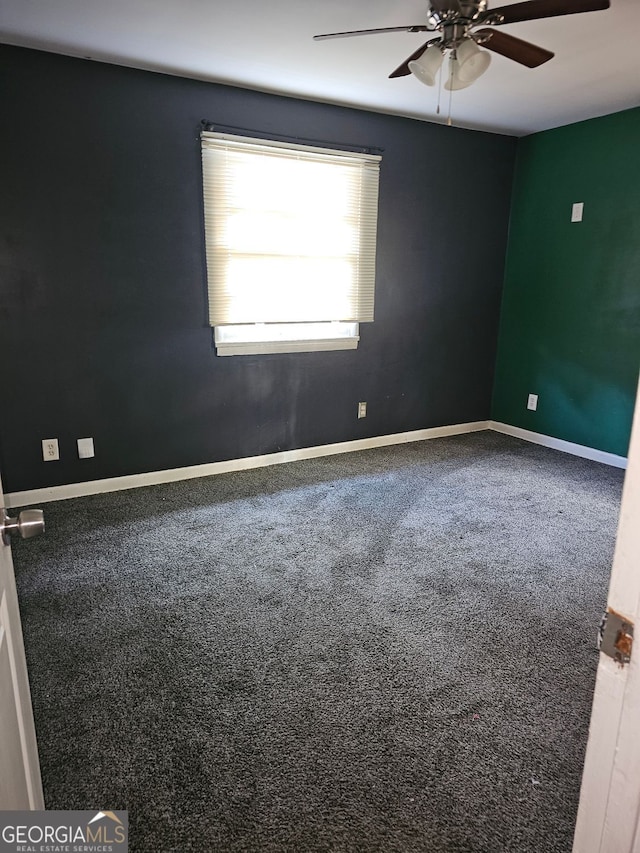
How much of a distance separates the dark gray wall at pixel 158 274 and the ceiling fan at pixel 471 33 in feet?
4.71

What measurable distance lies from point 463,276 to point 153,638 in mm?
3765

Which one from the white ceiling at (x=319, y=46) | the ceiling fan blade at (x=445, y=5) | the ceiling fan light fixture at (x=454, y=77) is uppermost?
the white ceiling at (x=319, y=46)

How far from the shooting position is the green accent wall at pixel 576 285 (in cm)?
389

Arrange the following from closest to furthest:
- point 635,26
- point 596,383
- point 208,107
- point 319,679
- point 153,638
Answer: point 319,679, point 153,638, point 635,26, point 208,107, point 596,383

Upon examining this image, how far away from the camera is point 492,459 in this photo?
423 centimetres

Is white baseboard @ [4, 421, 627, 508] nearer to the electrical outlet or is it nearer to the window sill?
the electrical outlet

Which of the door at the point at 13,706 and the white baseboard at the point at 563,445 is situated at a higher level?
the door at the point at 13,706

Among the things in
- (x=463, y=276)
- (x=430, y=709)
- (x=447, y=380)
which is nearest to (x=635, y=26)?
(x=463, y=276)

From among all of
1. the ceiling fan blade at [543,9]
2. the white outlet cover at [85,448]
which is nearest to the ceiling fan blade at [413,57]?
the ceiling fan blade at [543,9]

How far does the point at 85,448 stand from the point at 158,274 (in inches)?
46.2

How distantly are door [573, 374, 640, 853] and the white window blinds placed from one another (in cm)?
323

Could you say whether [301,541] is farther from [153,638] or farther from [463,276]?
[463,276]

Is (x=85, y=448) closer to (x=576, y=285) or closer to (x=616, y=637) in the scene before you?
(x=616, y=637)

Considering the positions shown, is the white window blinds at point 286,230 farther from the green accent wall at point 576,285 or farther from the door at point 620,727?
the door at point 620,727
